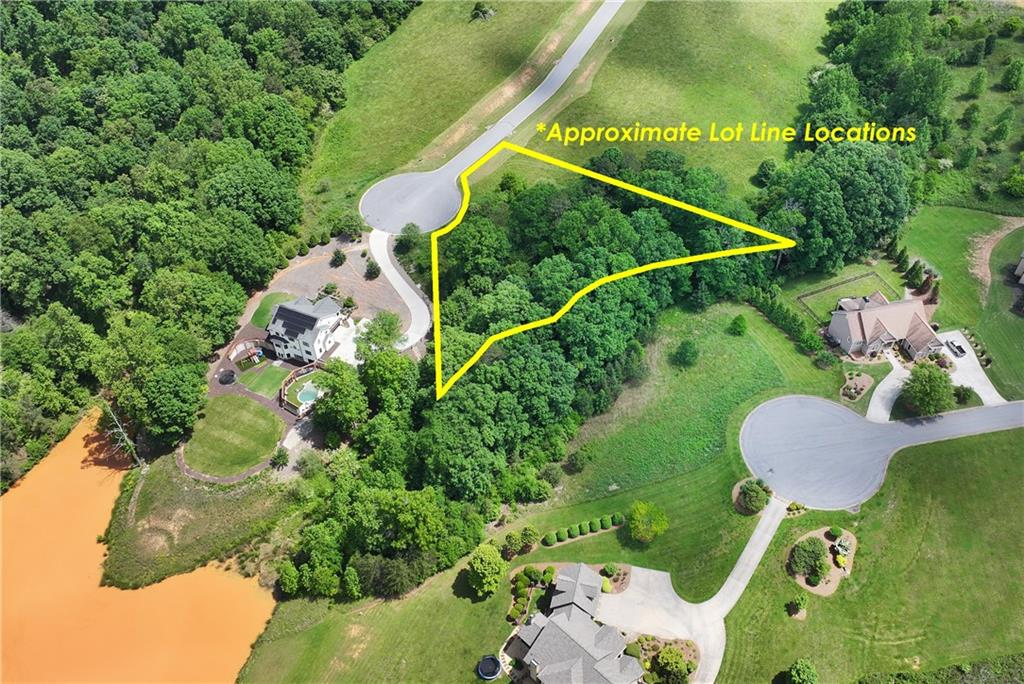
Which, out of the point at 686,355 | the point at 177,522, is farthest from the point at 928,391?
the point at 177,522

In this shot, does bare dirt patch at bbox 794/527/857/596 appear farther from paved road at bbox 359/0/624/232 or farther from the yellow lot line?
paved road at bbox 359/0/624/232

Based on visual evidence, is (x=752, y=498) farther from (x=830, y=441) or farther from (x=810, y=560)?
(x=830, y=441)

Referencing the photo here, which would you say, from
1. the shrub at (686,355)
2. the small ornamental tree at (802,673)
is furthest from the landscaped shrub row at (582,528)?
the shrub at (686,355)

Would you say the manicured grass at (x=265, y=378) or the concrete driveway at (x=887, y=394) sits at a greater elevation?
the manicured grass at (x=265, y=378)

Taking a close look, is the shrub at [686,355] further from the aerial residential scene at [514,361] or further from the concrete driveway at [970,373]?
the concrete driveway at [970,373]

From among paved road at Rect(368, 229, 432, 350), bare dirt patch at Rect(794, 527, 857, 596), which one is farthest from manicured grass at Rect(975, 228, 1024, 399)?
paved road at Rect(368, 229, 432, 350)

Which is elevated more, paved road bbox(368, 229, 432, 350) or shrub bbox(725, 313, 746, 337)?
paved road bbox(368, 229, 432, 350)
